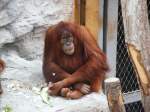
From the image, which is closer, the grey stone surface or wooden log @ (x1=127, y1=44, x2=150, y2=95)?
wooden log @ (x1=127, y1=44, x2=150, y2=95)

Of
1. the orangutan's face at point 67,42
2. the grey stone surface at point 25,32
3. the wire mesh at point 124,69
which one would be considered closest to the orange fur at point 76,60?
the orangutan's face at point 67,42

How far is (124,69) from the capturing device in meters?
4.70

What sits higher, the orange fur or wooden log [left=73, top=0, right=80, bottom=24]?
wooden log [left=73, top=0, right=80, bottom=24]

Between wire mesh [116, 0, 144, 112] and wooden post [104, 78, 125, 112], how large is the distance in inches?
70.3

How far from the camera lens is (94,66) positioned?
3.56 metres

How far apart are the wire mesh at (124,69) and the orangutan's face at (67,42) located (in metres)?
1.05

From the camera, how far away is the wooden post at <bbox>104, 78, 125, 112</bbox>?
8.91 ft

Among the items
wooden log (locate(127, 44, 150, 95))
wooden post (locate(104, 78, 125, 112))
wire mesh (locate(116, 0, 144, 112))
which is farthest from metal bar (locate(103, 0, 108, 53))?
wooden post (locate(104, 78, 125, 112))

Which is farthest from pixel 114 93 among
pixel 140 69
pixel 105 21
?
pixel 105 21

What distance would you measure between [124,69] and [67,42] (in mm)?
1244

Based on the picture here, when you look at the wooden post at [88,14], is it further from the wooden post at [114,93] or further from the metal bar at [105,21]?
the wooden post at [114,93]

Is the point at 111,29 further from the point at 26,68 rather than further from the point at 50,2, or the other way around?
the point at 26,68

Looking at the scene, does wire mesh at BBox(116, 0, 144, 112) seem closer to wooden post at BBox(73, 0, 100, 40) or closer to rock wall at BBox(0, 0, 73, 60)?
wooden post at BBox(73, 0, 100, 40)

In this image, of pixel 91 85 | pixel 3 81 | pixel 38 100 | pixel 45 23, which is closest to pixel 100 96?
pixel 91 85
